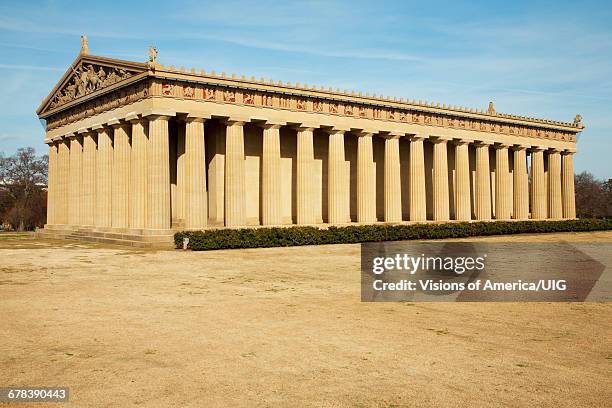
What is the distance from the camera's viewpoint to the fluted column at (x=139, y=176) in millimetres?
37875

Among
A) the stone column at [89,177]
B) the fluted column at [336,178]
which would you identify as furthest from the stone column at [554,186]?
the stone column at [89,177]

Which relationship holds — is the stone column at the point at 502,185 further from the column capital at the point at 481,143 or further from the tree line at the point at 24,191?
the tree line at the point at 24,191

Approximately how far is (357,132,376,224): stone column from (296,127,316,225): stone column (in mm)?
4928

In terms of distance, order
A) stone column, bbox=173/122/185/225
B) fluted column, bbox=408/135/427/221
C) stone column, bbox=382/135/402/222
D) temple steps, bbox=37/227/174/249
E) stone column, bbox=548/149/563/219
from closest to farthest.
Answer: temple steps, bbox=37/227/174/249 → stone column, bbox=173/122/185/225 → stone column, bbox=382/135/402/222 → fluted column, bbox=408/135/427/221 → stone column, bbox=548/149/563/219

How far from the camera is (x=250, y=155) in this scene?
44.6 metres

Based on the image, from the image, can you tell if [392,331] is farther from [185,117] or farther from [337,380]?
[185,117]

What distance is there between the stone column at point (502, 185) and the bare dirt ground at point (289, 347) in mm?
41117

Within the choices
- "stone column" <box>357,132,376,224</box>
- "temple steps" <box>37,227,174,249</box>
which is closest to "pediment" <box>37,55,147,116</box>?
"temple steps" <box>37,227,174,249</box>

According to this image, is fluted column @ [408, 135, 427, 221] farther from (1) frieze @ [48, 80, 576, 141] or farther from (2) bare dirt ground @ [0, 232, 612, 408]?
(2) bare dirt ground @ [0, 232, 612, 408]

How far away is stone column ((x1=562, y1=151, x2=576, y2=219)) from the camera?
6269cm

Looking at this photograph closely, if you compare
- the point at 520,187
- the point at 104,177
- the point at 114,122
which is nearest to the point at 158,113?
the point at 114,122
